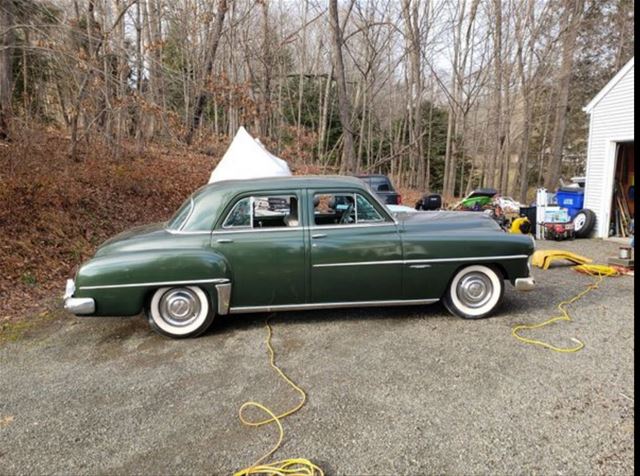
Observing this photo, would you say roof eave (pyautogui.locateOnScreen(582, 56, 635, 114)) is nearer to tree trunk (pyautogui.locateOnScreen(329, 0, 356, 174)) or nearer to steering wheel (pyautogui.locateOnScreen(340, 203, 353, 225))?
tree trunk (pyautogui.locateOnScreen(329, 0, 356, 174))

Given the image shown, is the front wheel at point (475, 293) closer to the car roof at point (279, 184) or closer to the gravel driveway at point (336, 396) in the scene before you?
the gravel driveway at point (336, 396)

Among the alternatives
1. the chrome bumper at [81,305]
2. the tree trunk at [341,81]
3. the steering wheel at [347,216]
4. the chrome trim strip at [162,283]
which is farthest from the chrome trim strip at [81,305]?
the tree trunk at [341,81]

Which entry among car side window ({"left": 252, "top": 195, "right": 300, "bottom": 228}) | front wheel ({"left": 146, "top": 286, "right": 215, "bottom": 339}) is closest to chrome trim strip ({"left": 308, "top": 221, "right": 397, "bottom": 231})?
car side window ({"left": 252, "top": 195, "right": 300, "bottom": 228})

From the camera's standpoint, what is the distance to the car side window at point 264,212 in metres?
4.43

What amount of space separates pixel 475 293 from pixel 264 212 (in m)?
2.59

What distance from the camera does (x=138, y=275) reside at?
4098 millimetres

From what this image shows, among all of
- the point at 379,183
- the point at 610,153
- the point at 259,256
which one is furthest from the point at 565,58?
the point at 259,256

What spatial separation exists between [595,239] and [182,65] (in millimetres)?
15305

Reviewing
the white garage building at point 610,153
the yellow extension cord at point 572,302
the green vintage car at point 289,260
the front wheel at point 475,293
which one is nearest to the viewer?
the yellow extension cord at point 572,302

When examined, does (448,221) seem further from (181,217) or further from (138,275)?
(138,275)

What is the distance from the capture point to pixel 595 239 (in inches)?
405

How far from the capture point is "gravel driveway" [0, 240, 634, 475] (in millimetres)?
2537

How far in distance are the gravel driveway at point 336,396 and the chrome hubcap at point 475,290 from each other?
0.91 ft

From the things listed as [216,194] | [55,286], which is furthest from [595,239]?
[55,286]
